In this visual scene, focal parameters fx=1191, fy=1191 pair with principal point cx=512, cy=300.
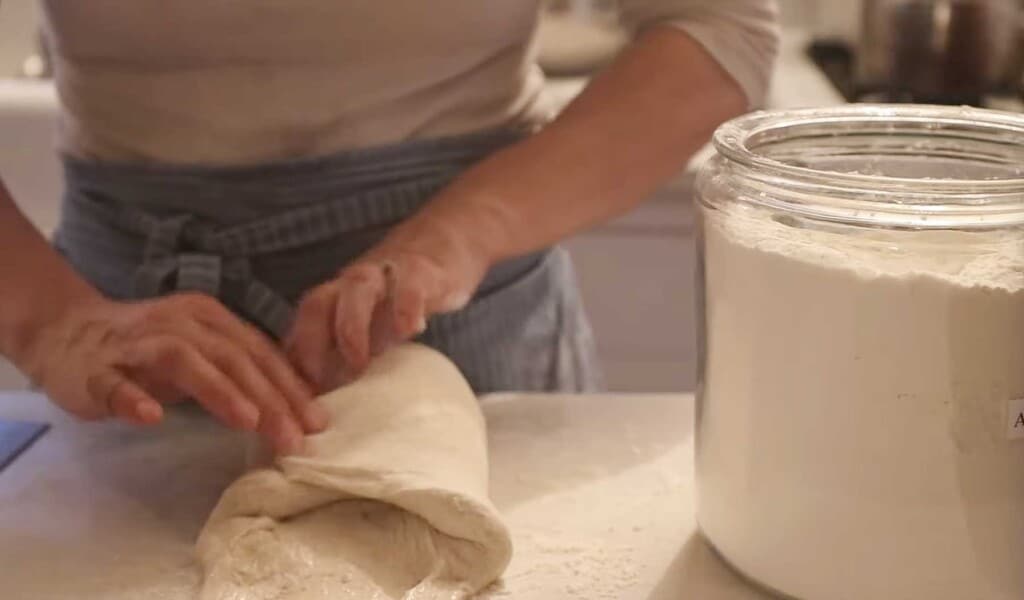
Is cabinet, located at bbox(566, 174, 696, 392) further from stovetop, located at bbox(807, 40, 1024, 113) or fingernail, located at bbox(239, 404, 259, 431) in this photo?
fingernail, located at bbox(239, 404, 259, 431)

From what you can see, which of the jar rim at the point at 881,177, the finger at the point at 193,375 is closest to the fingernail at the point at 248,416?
the finger at the point at 193,375

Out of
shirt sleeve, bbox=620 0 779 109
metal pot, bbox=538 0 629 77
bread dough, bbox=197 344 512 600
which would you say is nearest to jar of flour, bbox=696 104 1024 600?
bread dough, bbox=197 344 512 600

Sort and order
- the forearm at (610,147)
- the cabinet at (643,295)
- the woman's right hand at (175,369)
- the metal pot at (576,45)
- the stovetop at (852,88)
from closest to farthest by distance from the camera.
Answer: the woman's right hand at (175,369) < the forearm at (610,147) < the cabinet at (643,295) < the stovetop at (852,88) < the metal pot at (576,45)

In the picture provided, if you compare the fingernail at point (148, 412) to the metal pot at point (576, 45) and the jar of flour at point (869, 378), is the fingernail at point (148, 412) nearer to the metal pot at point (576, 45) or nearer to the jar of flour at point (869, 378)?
the jar of flour at point (869, 378)

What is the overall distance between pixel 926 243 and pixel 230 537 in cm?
32

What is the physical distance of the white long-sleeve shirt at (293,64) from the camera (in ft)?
2.28

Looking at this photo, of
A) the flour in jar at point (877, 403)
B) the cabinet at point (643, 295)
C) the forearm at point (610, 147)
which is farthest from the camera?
the cabinet at point (643, 295)

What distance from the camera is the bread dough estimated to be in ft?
1.66

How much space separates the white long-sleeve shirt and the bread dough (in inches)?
8.8

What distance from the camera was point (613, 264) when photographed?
1.29 meters

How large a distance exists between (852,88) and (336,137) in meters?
0.93

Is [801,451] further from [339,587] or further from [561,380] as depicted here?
[561,380]

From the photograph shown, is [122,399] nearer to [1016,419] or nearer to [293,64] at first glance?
[293,64]

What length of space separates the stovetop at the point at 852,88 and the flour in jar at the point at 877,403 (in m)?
0.90
